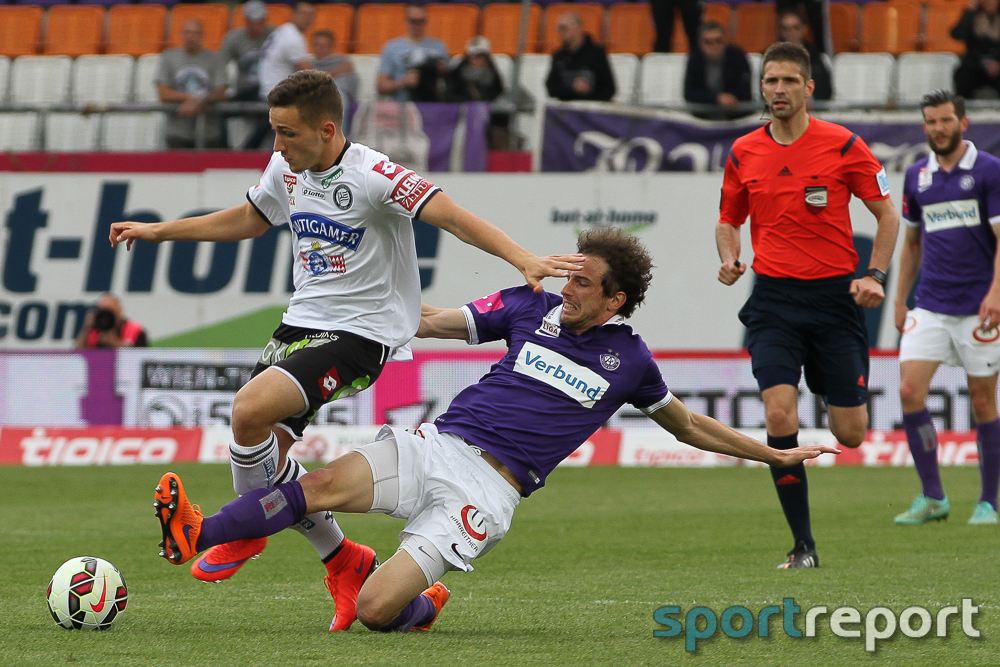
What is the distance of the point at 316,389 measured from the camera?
516 centimetres

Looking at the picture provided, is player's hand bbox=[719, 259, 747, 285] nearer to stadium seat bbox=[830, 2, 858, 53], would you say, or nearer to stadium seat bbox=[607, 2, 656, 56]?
Answer: stadium seat bbox=[830, 2, 858, 53]

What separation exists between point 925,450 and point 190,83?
9833 millimetres

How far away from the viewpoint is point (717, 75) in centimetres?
1473

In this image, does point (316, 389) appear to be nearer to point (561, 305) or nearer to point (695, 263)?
point (561, 305)

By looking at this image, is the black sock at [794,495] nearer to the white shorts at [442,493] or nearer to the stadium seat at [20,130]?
the white shorts at [442,493]

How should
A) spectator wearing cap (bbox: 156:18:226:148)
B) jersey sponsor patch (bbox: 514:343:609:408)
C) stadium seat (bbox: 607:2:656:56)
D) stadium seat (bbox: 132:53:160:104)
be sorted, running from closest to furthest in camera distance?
1. jersey sponsor patch (bbox: 514:343:609:408)
2. spectator wearing cap (bbox: 156:18:226:148)
3. stadium seat (bbox: 132:53:160:104)
4. stadium seat (bbox: 607:2:656:56)

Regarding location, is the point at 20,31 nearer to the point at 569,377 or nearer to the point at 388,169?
the point at 388,169

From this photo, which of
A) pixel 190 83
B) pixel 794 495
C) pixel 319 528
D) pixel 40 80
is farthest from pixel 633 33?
pixel 319 528

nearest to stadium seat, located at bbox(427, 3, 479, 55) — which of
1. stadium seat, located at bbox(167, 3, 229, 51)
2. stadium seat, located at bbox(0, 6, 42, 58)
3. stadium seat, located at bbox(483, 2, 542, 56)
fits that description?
stadium seat, located at bbox(483, 2, 542, 56)

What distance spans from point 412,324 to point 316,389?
1.94ft

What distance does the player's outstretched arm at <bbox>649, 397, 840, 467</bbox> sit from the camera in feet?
17.6

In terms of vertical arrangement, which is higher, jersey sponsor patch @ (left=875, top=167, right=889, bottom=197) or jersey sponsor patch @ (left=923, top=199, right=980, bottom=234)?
jersey sponsor patch @ (left=875, top=167, right=889, bottom=197)

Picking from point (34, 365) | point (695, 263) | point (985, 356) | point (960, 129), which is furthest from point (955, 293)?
point (34, 365)

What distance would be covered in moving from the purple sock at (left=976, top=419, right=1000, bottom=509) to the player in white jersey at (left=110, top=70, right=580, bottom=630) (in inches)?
184
